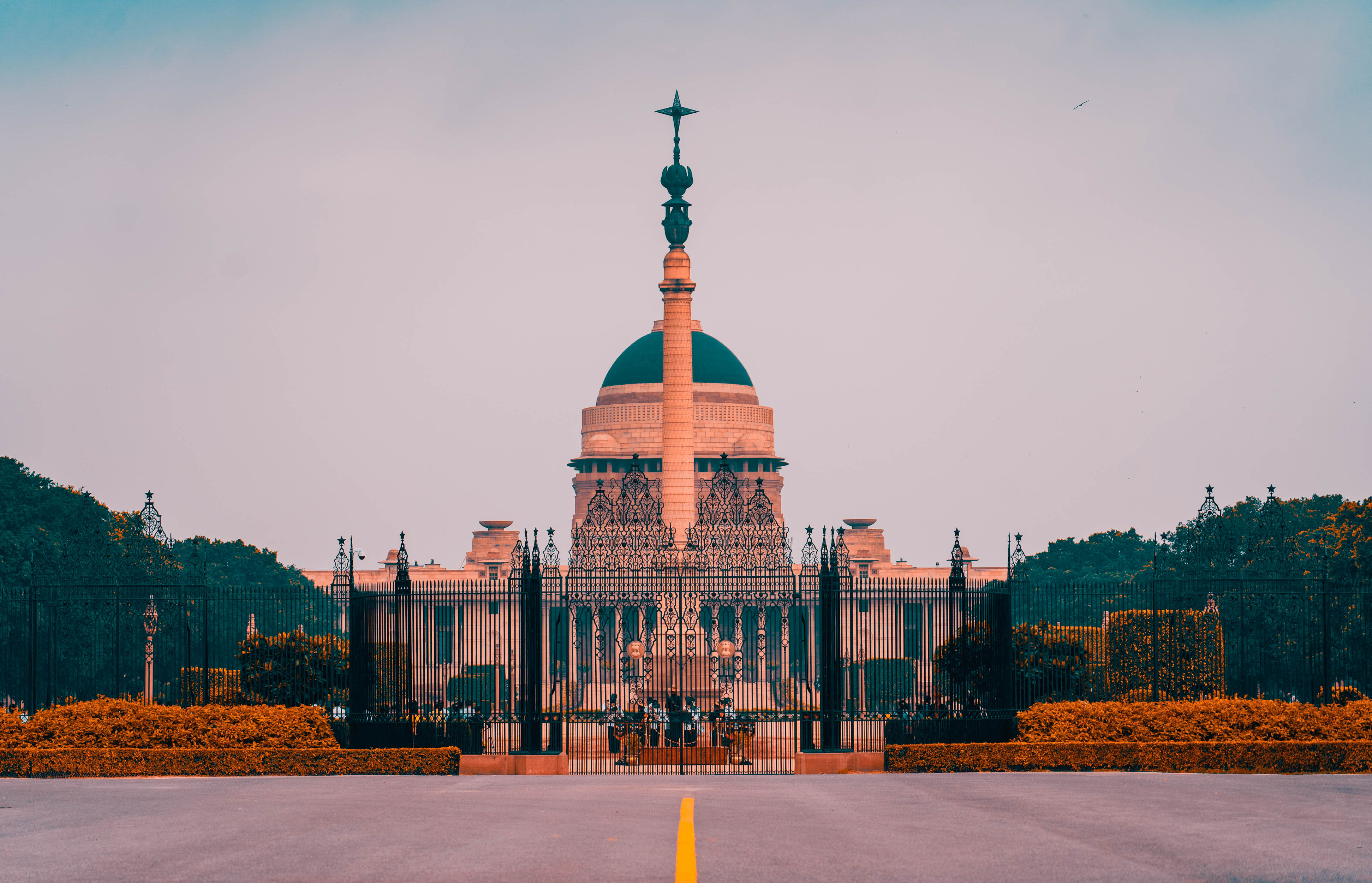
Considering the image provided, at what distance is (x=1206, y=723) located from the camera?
32.0 m

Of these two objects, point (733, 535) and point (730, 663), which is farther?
point (730, 663)

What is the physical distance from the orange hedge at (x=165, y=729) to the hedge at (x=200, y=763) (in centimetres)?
43

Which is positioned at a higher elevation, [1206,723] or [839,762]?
[1206,723]

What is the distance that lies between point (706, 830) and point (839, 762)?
12129 millimetres

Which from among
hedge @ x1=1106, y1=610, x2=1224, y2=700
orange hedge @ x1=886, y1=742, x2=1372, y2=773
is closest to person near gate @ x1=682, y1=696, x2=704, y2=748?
orange hedge @ x1=886, y1=742, x2=1372, y2=773

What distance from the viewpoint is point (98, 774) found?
30.9 metres

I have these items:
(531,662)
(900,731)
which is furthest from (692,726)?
(531,662)

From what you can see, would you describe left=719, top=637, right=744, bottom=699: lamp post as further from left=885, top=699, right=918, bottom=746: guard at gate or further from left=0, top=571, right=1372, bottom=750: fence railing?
left=885, top=699, right=918, bottom=746: guard at gate

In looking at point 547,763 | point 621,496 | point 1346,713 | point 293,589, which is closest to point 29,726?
point 293,589

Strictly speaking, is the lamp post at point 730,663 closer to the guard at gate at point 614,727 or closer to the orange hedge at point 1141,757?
the guard at gate at point 614,727

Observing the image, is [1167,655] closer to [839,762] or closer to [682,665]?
[682,665]

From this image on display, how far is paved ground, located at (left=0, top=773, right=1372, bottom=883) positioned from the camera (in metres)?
17.5

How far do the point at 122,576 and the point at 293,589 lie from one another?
2230 centimetres

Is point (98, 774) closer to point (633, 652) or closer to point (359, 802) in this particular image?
point (359, 802)
